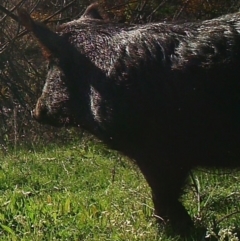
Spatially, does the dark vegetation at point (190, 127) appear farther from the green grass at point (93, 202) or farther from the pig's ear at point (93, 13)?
the pig's ear at point (93, 13)

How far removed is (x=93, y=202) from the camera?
551cm

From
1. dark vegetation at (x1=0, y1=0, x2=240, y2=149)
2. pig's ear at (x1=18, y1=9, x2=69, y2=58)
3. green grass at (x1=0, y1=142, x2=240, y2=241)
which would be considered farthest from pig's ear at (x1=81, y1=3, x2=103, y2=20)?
dark vegetation at (x1=0, y1=0, x2=240, y2=149)

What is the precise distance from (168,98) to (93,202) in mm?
1386

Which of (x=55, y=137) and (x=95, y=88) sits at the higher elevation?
(x=95, y=88)

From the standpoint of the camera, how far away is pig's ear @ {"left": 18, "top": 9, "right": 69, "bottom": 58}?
5509mm

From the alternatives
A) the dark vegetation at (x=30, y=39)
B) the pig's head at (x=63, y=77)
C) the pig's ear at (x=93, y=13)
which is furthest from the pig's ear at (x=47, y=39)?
the dark vegetation at (x=30, y=39)

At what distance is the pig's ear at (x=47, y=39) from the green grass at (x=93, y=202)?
1153mm

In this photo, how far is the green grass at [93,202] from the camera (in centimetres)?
482

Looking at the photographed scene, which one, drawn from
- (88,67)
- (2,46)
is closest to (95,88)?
(88,67)

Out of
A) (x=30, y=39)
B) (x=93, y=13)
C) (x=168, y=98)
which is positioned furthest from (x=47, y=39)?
(x=30, y=39)

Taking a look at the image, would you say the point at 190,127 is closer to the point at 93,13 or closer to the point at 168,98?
the point at 168,98

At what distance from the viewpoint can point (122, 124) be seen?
4664mm

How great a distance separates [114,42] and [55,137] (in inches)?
203

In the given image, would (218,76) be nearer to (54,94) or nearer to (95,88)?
(95,88)
